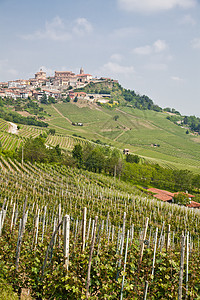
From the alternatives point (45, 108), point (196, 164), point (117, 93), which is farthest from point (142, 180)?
point (117, 93)

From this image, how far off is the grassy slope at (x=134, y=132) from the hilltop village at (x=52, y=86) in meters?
18.8

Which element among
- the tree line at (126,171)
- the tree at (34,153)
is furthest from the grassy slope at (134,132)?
the tree at (34,153)

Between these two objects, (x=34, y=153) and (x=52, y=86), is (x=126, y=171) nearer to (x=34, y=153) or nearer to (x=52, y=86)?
(x=34, y=153)

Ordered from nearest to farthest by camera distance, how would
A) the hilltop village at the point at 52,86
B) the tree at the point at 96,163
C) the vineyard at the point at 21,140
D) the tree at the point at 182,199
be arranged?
1. the tree at the point at 182,199
2. the tree at the point at 96,163
3. the vineyard at the point at 21,140
4. the hilltop village at the point at 52,86

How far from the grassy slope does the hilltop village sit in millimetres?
18823

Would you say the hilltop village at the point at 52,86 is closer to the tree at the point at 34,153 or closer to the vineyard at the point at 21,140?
the vineyard at the point at 21,140

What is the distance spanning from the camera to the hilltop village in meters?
146

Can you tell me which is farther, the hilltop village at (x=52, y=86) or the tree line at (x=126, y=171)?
the hilltop village at (x=52, y=86)

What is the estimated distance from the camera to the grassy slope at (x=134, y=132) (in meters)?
76.0

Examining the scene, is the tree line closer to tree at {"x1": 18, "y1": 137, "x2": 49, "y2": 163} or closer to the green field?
tree at {"x1": 18, "y1": 137, "x2": 49, "y2": 163}

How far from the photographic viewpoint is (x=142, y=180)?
45.4 metres

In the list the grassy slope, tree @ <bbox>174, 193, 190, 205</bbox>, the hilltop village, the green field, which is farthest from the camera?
the hilltop village

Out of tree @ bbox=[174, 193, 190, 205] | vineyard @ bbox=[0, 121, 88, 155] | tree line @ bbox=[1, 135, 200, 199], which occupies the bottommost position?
tree @ bbox=[174, 193, 190, 205]

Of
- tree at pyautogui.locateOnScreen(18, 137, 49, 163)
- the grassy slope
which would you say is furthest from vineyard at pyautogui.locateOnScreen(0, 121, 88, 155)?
the grassy slope
